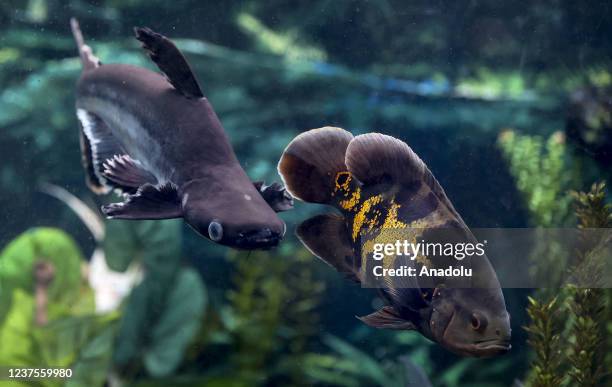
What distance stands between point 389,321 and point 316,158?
26.2 inches

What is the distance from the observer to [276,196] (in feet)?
7.63

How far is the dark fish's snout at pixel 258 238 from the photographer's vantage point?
2.02m

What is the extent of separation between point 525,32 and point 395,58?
103 cm

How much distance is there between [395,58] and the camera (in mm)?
4637

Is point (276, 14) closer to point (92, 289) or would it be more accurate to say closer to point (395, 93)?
point (395, 93)

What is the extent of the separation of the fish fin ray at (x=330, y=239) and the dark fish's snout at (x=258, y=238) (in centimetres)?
27

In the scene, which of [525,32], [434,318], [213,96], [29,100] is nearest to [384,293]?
[434,318]

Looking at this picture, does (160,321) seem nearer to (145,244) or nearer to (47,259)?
(145,244)

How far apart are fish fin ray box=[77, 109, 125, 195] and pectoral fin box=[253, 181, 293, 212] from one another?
2.24 ft

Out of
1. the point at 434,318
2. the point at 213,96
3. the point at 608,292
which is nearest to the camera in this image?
the point at 434,318

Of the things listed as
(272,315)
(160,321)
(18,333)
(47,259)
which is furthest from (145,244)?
(272,315)

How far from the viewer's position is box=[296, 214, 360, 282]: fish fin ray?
2273 millimetres

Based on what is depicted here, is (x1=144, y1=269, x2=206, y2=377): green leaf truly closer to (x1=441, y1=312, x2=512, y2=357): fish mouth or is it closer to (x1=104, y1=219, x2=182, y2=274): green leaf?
(x1=104, y1=219, x2=182, y2=274): green leaf

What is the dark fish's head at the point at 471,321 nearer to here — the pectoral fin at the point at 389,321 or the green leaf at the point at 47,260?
the pectoral fin at the point at 389,321
